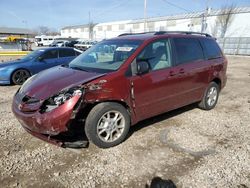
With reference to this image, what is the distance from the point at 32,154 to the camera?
12.2ft

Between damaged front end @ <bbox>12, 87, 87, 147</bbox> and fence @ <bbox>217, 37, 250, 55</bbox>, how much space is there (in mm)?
27376

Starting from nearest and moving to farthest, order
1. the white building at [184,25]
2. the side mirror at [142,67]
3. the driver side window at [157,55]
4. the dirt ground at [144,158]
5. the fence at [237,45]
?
1. the dirt ground at [144,158]
2. the side mirror at [142,67]
3. the driver side window at [157,55]
4. the fence at [237,45]
5. the white building at [184,25]

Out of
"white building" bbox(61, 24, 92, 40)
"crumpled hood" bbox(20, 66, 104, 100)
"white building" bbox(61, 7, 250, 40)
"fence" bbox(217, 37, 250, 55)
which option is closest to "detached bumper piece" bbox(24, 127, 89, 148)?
"crumpled hood" bbox(20, 66, 104, 100)

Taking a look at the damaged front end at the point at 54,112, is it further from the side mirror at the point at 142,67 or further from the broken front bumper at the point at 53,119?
the side mirror at the point at 142,67

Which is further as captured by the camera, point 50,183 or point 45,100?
point 45,100

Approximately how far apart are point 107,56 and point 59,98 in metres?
1.42

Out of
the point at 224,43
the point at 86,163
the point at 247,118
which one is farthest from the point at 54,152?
the point at 224,43

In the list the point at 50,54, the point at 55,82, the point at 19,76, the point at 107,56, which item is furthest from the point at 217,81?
the point at 19,76

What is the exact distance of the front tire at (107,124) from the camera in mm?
3590

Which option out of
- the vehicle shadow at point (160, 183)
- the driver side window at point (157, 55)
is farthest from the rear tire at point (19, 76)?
the vehicle shadow at point (160, 183)

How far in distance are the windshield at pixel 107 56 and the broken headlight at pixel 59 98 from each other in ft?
2.25

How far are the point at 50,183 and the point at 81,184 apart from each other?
1.30ft

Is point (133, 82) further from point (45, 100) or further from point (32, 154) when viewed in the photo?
point (32, 154)

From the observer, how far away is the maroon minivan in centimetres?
344
